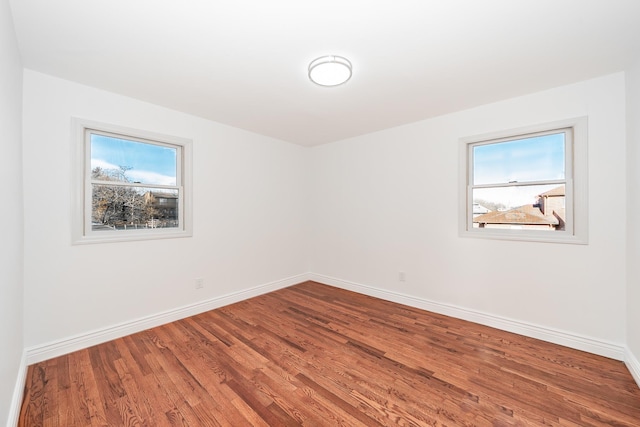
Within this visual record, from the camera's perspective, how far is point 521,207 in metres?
2.81

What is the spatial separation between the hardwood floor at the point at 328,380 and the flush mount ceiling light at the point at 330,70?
2402mm

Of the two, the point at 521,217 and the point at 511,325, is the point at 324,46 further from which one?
the point at 511,325

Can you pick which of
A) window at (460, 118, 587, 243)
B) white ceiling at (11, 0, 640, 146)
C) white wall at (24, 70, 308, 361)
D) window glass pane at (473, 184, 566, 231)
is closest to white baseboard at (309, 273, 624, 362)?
window at (460, 118, 587, 243)

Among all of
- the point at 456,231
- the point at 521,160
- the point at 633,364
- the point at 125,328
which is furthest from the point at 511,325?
the point at 125,328

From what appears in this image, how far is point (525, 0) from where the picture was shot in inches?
58.1

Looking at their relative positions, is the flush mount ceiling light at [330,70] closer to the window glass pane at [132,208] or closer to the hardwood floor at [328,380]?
the window glass pane at [132,208]

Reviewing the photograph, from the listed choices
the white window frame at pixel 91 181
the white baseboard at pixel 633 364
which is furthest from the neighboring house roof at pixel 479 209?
the white window frame at pixel 91 181

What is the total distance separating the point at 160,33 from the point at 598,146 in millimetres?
3666

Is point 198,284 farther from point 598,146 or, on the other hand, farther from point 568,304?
point 598,146

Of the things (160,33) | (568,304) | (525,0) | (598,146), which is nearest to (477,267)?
(568,304)

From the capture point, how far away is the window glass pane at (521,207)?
262 centimetres

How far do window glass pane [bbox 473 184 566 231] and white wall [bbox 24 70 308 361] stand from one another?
9.26 ft

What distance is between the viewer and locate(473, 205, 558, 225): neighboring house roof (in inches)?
106

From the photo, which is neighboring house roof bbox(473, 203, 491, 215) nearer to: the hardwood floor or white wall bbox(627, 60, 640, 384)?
white wall bbox(627, 60, 640, 384)
